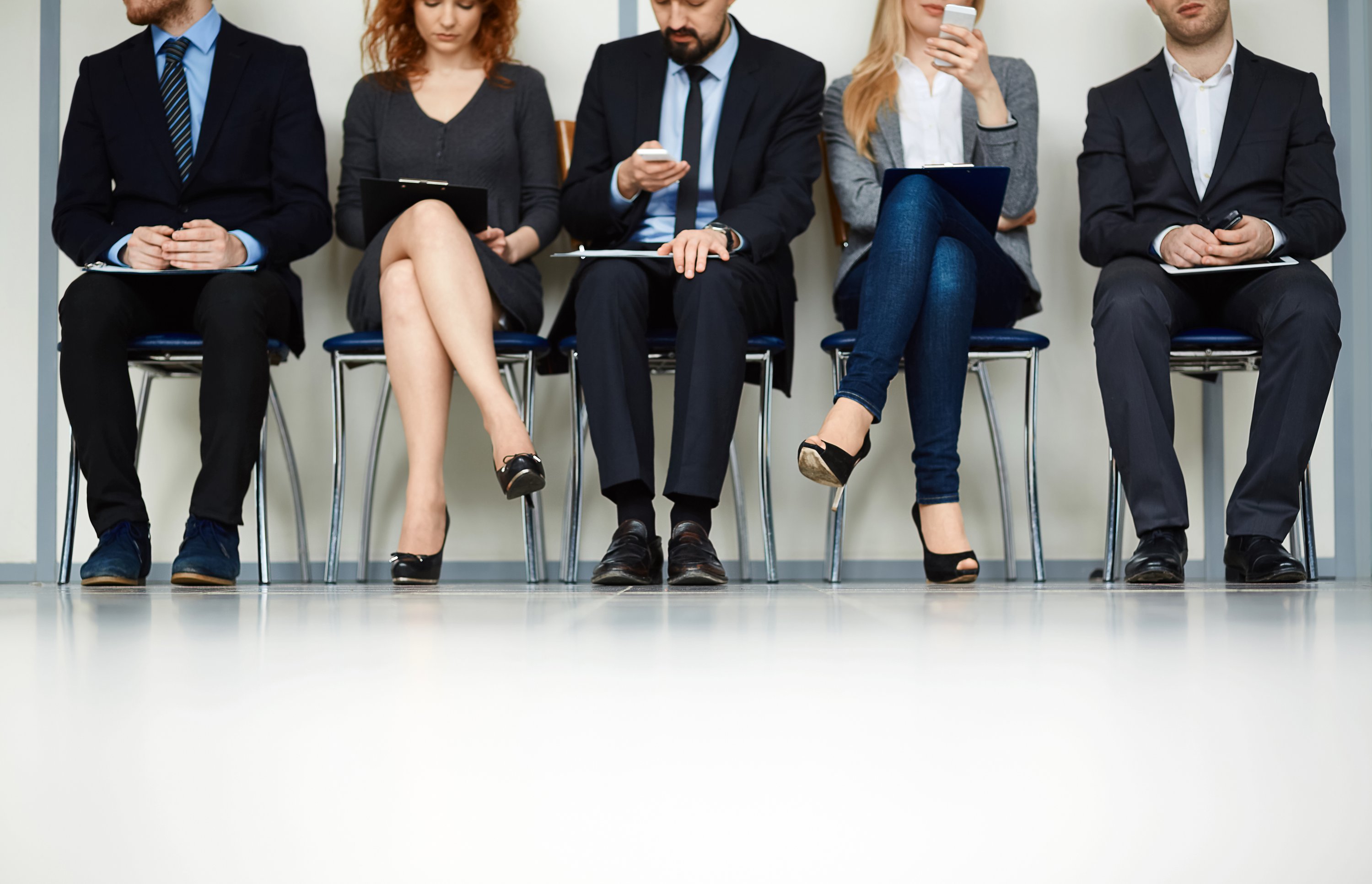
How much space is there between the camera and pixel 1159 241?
78.6 inches

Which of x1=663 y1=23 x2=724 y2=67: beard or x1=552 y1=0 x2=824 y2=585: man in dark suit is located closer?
x1=552 y1=0 x2=824 y2=585: man in dark suit

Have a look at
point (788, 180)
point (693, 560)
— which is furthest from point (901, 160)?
point (693, 560)

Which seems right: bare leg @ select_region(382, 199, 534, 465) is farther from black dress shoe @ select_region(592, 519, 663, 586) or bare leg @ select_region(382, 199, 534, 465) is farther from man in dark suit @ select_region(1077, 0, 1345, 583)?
man in dark suit @ select_region(1077, 0, 1345, 583)

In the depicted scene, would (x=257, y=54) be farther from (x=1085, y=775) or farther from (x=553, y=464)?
(x=1085, y=775)

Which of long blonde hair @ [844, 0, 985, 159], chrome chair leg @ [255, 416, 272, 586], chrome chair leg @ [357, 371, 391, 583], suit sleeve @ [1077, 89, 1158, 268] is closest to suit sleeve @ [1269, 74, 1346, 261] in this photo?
suit sleeve @ [1077, 89, 1158, 268]

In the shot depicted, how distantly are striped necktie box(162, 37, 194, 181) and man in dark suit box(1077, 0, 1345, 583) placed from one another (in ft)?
6.23

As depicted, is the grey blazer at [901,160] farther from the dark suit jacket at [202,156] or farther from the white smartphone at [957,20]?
the dark suit jacket at [202,156]

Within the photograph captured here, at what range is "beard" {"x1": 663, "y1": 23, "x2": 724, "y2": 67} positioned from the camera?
2100 millimetres

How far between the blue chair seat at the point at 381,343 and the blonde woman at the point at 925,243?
66cm

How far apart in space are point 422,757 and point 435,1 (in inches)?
89.7

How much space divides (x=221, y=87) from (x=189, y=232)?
1.54 ft

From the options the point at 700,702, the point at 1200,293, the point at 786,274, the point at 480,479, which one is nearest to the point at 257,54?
the point at 480,479

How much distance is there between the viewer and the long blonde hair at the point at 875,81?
2.27 m

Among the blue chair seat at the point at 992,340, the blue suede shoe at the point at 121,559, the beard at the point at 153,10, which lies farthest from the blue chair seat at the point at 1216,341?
the beard at the point at 153,10
